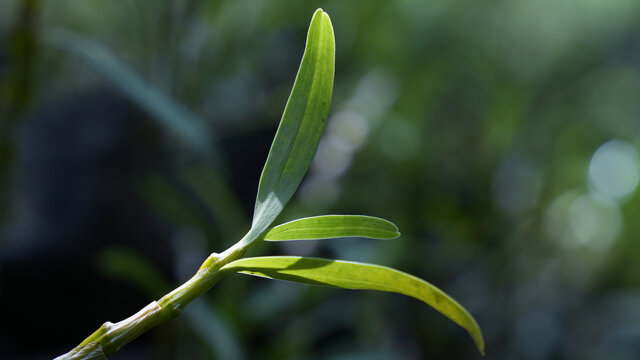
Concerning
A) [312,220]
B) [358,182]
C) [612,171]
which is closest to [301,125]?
[312,220]

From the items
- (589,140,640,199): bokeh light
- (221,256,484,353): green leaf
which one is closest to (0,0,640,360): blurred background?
(589,140,640,199): bokeh light

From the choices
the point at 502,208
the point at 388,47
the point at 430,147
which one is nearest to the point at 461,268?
the point at 502,208

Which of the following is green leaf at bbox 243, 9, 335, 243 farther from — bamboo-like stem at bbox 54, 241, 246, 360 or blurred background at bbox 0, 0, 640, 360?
blurred background at bbox 0, 0, 640, 360

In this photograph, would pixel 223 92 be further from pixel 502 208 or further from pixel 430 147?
pixel 502 208

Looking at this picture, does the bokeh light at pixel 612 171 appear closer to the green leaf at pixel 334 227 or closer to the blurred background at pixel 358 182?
the blurred background at pixel 358 182

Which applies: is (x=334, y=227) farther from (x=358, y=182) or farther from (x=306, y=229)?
(x=358, y=182)

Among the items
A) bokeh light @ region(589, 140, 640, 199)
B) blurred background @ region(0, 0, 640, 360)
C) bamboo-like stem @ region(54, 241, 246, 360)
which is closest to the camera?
bamboo-like stem @ region(54, 241, 246, 360)
